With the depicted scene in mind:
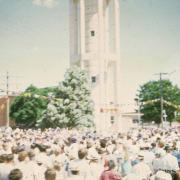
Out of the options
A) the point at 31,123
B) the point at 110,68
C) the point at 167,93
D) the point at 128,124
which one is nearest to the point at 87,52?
the point at 110,68

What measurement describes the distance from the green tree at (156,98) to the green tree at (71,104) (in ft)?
87.8

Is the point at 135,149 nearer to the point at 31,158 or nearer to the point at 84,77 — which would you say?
the point at 31,158

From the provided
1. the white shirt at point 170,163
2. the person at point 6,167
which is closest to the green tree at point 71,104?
the white shirt at point 170,163

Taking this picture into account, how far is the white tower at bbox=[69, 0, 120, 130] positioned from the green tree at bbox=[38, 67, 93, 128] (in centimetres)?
451

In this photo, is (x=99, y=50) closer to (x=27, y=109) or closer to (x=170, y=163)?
(x=27, y=109)

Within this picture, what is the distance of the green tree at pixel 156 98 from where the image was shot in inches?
3002

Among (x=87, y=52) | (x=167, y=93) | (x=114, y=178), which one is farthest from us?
(x=167, y=93)

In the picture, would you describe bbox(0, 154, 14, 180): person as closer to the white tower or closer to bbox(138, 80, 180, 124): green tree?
the white tower

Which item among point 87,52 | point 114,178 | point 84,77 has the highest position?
point 87,52

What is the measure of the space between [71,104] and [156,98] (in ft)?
113

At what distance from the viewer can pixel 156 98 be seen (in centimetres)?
8050

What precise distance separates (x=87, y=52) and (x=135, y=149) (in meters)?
42.2

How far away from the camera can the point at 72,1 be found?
2239 inches

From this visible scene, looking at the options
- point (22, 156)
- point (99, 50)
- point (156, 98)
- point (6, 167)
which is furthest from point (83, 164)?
point (156, 98)
